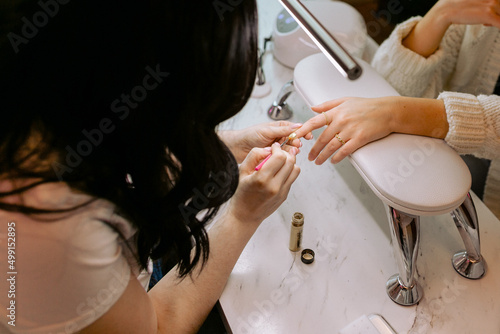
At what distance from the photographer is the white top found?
473 mm

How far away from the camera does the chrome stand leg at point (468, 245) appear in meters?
0.76

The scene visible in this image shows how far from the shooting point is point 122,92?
458mm

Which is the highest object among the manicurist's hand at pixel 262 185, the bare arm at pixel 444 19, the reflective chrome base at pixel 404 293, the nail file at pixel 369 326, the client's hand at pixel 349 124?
the manicurist's hand at pixel 262 185

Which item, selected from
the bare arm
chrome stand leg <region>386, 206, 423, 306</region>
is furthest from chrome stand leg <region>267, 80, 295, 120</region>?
chrome stand leg <region>386, 206, 423, 306</region>

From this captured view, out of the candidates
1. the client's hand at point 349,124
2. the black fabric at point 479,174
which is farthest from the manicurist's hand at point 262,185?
the black fabric at point 479,174

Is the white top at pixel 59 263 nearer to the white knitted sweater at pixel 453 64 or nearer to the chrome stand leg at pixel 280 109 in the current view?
the chrome stand leg at pixel 280 109

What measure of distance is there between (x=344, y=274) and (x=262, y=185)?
267 mm

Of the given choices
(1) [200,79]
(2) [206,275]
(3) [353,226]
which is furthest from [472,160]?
(1) [200,79]

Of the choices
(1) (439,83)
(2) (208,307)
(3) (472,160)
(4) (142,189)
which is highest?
(4) (142,189)

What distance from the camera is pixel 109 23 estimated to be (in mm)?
421

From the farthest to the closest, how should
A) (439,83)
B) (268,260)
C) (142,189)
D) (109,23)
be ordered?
(439,83) < (268,260) < (142,189) < (109,23)

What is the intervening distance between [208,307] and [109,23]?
0.51 meters

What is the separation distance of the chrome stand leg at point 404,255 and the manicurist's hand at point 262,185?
18 centimetres

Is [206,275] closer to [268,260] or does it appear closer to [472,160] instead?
[268,260]
